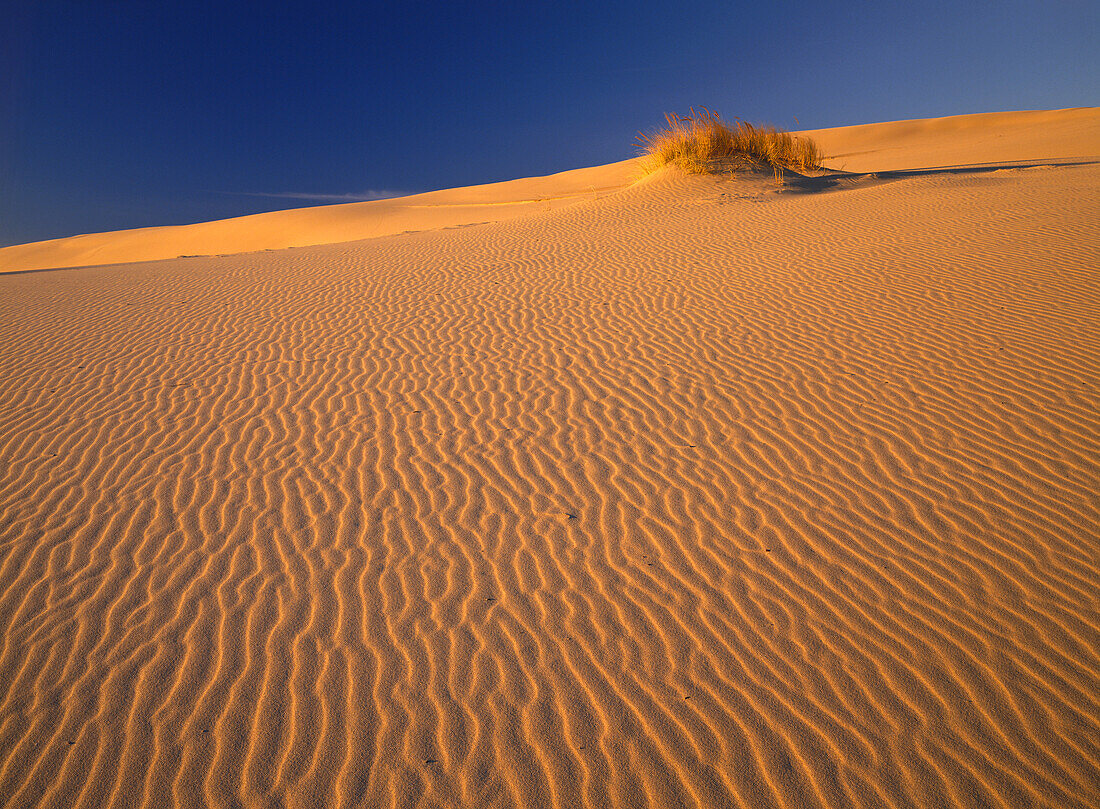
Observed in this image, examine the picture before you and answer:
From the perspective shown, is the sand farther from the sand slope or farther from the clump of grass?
the sand slope

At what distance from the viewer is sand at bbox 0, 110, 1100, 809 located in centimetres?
258

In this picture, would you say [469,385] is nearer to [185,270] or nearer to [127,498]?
[127,498]

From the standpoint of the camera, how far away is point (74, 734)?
2738 mm

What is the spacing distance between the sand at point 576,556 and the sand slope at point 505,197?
1875 centimetres

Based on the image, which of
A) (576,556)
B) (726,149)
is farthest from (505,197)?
(576,556)

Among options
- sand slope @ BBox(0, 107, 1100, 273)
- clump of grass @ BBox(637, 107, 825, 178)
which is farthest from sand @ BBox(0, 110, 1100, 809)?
sand slope @ BBox(0, 107, 1100, 273)

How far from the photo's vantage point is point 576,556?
3.74 m

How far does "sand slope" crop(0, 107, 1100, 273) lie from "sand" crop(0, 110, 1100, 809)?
738 inches

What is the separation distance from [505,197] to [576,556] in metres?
34.2

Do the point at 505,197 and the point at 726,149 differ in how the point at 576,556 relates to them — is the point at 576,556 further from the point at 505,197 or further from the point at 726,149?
the point at 505,197

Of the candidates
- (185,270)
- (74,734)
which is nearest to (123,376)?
(74,734)

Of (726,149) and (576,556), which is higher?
(726,149)

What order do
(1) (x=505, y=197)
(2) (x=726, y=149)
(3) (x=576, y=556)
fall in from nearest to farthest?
(3) (x=576, y=556) < (2) (x=726, y=149) < (1) (x=505, y=197)

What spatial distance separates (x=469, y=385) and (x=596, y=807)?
434cm
